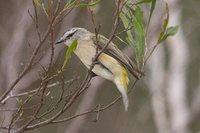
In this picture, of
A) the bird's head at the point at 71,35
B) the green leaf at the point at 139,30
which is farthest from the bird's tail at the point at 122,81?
the green leaf at the point at 139,30

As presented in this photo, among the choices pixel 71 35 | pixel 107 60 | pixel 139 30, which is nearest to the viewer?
pixel 139 30

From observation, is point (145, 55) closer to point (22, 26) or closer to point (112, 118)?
point (22, 26)

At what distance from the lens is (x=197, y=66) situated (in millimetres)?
9156

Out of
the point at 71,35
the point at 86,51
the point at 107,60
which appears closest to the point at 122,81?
the point at 107,60

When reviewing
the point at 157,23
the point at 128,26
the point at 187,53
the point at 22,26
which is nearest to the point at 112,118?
the point at 187,53

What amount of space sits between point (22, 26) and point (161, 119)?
2.56m

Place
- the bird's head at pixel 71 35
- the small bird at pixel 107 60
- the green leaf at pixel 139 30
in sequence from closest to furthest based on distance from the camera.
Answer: the green leaf at pixel 139 30, the small bird at pixel 107 60, the bird's head at pixel 71 35

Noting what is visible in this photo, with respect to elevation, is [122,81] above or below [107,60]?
below

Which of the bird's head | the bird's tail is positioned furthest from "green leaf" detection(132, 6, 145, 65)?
the bird's head

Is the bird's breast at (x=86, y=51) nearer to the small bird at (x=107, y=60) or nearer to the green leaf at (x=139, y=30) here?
the small bird at (x=107, y=60)

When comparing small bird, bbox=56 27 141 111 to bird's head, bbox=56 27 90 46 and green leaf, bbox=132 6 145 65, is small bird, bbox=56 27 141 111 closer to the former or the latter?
bird's head, bbox=56 27 90 46

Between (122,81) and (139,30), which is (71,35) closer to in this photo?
(122,81)

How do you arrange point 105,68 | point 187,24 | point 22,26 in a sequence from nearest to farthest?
point 105,68, point 22,26, point 187,24

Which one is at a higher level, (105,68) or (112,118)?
(105,68)
